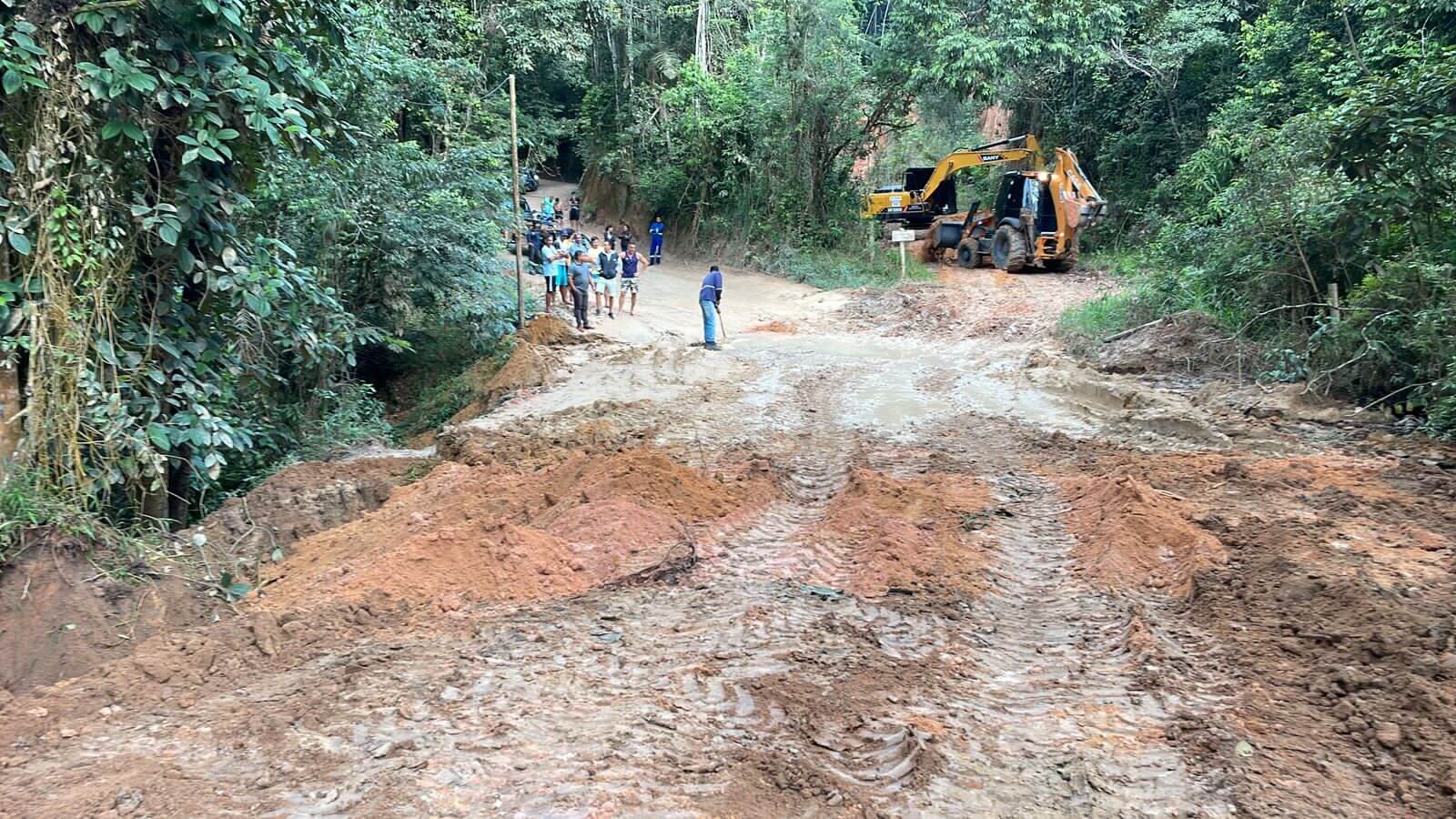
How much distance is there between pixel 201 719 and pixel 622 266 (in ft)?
51.4

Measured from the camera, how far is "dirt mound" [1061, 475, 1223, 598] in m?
5.81

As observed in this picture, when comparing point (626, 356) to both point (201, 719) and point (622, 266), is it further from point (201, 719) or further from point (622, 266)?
point (201, 719)

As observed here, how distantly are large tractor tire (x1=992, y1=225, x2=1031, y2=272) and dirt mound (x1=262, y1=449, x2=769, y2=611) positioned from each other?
15.3 m

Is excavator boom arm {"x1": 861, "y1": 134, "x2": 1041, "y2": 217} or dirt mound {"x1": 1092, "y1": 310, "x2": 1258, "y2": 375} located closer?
dirt mound {"x1": 1092, "y1": 310, "x2": 1258, "y2": 375}

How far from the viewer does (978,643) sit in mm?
5039

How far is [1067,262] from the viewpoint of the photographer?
2159 cm

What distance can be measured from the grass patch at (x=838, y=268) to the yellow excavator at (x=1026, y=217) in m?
1.38

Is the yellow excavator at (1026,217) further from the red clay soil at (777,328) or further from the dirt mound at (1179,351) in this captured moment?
the dirt mound at (1179,351)

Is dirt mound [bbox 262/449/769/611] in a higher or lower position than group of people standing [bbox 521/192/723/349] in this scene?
lower

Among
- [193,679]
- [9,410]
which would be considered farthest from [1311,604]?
[9,410]

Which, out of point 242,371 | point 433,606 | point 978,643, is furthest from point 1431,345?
point 242,371

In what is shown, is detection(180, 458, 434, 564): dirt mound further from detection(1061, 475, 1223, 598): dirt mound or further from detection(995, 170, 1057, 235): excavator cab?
detection(995, 170, 1057, 235): excavator cab

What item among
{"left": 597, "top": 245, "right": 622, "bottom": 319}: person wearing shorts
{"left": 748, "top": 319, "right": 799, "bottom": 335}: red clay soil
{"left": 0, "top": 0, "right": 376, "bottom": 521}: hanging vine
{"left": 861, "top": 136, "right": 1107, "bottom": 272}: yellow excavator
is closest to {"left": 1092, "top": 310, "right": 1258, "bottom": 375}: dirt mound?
{"left": 748, "top": 319, "right": 799, "bottom": 335}: red clay soil

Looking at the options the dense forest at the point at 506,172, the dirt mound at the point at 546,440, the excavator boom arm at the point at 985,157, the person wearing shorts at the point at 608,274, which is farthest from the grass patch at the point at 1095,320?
the person wearing shorts at the point at 608,274
